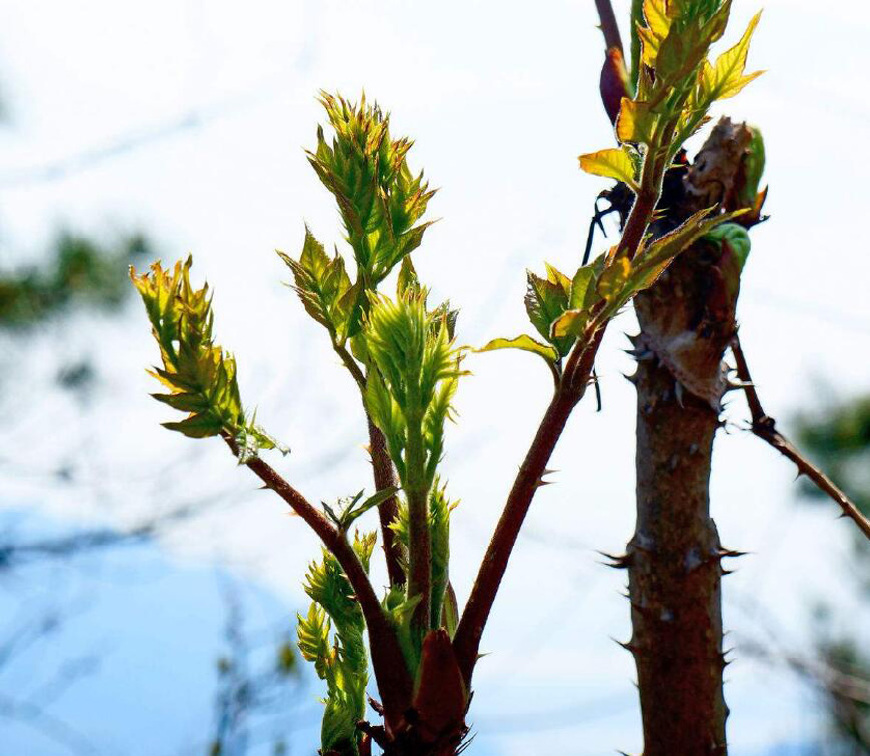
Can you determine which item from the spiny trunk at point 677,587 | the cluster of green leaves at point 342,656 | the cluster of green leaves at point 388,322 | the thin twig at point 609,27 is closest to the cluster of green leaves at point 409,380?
the cluster of green leaves at point 388,322

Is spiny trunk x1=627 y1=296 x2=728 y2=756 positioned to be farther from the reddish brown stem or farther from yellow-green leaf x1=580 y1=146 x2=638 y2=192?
yellow-green leaf x1=580 y1=146 x2=638 y2=192

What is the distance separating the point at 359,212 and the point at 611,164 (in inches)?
5.3

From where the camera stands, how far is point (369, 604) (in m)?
0.42

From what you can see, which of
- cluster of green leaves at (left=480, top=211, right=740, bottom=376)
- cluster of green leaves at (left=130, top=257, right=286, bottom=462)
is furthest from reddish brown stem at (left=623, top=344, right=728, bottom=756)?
cluster of green leaves at (left=130, top=257, right=286, bottom=462)

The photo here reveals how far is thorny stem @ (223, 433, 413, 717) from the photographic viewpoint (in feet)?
1.36

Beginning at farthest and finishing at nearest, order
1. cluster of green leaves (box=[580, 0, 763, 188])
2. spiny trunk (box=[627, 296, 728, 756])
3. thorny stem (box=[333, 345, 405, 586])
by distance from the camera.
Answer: spiny trunk (box=[627, 296, 728, 756]), thorny stem (box=[333, 345, 405, 586]), cluster of green leaves (box=[580, 0, 763, 188])

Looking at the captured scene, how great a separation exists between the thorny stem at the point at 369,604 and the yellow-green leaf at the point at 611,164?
0.21 m

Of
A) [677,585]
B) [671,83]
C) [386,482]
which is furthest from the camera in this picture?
[677,585]

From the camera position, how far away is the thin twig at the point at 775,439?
26.5 inches

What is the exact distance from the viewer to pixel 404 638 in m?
0.42

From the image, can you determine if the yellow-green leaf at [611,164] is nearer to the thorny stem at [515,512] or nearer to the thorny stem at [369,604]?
the thorny stem at [515,512]

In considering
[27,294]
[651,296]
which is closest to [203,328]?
[651,296]

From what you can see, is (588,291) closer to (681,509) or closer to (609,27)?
(681,509)

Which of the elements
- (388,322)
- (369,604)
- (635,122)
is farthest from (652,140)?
(369,604)
